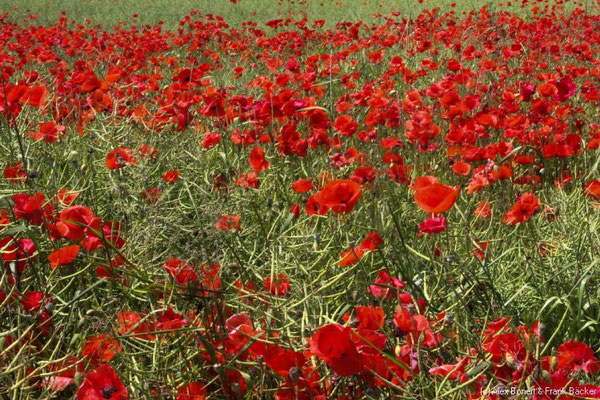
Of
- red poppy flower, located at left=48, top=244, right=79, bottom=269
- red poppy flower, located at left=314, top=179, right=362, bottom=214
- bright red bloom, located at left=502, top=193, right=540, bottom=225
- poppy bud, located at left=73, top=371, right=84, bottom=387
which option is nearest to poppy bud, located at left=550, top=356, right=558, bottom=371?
red poppy flower, located at left=314, top=179, right=362, bottom=214

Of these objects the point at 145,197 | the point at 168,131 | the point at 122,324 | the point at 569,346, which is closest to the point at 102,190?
the point at 145,197

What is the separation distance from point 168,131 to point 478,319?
2.12 meters

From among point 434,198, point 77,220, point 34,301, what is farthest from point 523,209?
point 34,301

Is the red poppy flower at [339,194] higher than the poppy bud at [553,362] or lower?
higher

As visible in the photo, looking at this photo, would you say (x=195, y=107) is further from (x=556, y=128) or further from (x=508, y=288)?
(x=508, y=288)

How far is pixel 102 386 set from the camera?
40.6 inches

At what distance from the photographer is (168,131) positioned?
318cm

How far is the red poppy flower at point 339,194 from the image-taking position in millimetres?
1335

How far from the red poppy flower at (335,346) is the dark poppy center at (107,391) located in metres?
0.34

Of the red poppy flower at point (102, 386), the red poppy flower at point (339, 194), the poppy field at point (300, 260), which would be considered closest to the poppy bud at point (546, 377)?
the poppy field at point (300, 260)

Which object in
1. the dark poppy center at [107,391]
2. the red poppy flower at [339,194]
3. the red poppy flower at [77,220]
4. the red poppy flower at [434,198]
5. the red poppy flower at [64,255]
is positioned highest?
the red poppy flower at [434,198]

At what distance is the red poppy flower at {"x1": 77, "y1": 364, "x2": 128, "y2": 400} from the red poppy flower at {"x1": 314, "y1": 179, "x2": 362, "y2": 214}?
54 cm

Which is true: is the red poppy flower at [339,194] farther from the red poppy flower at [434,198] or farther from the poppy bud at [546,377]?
the poppy bud at [546,377]

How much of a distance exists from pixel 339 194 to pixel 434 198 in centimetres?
22
